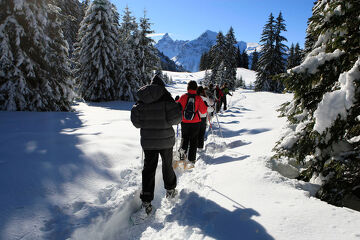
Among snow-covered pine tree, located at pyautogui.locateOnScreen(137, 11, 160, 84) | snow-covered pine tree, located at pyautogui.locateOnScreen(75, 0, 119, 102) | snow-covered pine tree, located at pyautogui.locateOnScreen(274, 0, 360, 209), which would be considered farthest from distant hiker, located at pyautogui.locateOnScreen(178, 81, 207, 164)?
snow-covered pine tree, located at pyautogui.locateOnScreen(137, 11, 160, 84)

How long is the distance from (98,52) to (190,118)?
1742 cm

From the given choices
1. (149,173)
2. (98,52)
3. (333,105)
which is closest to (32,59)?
(98,52)

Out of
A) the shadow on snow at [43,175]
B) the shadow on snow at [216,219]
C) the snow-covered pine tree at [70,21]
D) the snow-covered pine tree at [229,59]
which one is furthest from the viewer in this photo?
the snow-covered pine tree at [229,59]

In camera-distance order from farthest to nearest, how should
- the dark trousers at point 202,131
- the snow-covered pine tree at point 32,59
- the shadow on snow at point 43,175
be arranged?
the snow-covered pine tree at point 32,59, the dark trousers at point 202,131, the shadow on snow at point 43,175

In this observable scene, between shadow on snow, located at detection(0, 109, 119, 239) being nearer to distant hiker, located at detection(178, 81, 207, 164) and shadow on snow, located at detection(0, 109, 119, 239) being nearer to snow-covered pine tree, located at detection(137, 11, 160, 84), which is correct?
distant hiker, located at detection(178, 81, 207, 164)

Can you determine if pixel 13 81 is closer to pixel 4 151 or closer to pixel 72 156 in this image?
pixel 4 151

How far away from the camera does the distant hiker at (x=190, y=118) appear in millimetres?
5191

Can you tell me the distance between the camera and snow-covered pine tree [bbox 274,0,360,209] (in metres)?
2.74

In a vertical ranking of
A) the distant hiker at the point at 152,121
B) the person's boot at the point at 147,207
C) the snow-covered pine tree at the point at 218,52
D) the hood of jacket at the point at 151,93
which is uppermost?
the snow-covered pine tree at the point at 218,52

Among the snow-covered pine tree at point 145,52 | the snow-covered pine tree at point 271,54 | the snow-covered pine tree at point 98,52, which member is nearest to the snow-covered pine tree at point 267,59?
the snow-covered pine tree at point 271,54

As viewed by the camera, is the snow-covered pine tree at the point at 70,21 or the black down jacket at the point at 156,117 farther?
the snow-covered pine tree at the point at 70,21

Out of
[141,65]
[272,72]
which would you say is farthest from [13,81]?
[272,72]

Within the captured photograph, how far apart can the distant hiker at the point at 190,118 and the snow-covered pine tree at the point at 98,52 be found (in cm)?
1648

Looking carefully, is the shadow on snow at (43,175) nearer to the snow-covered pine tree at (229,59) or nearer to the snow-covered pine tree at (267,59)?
the snow-covered pine tree at (267,59)
